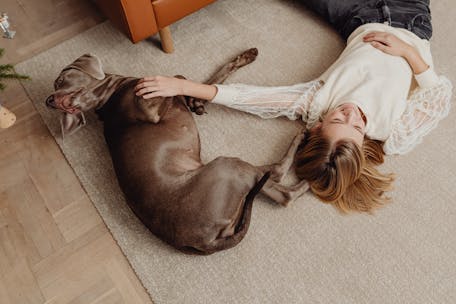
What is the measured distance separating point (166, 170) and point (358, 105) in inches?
32.9

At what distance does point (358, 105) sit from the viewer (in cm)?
162

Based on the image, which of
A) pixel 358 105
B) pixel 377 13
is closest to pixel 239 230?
pixel 358 105

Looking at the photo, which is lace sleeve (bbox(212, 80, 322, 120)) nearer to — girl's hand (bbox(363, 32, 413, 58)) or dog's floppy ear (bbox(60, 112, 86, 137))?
girl's hand (bbox(363, 32, 413, 58))

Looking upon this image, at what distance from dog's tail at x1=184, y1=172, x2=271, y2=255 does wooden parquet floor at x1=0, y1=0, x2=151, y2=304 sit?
1.18 feet

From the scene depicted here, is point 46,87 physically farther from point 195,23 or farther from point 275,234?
point 275,234

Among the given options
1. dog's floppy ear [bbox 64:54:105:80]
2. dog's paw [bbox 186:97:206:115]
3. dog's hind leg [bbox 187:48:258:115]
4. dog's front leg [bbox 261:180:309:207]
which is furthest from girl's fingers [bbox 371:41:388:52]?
dog's floppy ear [bbox 64:54:105:80]

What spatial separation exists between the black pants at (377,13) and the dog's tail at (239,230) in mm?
1089

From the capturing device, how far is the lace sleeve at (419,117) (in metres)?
1.68

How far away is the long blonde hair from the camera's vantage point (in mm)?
1495

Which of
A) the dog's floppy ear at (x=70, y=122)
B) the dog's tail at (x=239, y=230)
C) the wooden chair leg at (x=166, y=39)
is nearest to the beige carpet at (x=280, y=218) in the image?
the wooden chair leg at (x=166, y=39)

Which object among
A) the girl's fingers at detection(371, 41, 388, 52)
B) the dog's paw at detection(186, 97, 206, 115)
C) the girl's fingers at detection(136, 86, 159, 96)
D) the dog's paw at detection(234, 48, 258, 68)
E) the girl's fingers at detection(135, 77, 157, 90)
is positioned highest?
the girl's fingers at detection(135, 77, 157, 90)

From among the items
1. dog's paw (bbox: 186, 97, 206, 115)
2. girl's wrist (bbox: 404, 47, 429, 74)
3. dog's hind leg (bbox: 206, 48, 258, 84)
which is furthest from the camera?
dog's hind leg (bbox: 206, 48, 258, 84)

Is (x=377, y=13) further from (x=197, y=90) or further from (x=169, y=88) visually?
(x=169, y=88)

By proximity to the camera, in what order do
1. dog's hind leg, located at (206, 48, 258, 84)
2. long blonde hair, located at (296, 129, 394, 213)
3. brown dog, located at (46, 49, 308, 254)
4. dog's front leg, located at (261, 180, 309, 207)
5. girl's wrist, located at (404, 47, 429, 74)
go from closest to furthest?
1. brown dog, located at (46, 49, 308, 254)
2. long blonde hair, located at (296, 129, 394, 213)
3. dog's front leg, located at (261, 180, 309, 207)
4. girl's wrist, located at (404, 47, 429, 74)
5. dog's hind leg, located at (206, 48, 258, 84)
